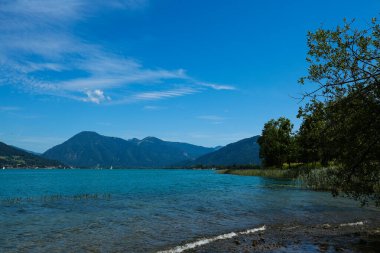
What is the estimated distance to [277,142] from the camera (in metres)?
115

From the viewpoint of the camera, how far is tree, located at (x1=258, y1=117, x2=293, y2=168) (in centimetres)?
11364

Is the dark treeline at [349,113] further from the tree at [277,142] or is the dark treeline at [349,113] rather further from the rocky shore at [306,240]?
the tree at [277,142]

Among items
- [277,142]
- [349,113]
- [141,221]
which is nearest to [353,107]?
[349,113]

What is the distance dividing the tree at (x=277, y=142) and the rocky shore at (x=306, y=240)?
86489 millimetres

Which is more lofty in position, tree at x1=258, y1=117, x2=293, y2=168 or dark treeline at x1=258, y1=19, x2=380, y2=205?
tree at x1=258, y1=117, x2=293, y2=168

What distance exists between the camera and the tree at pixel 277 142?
113637 mm

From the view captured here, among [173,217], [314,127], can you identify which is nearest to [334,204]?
[173,217]

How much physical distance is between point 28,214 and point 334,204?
30738mm

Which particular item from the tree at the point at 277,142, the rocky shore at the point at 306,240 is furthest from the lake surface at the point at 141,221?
the tree at the point at 277,142

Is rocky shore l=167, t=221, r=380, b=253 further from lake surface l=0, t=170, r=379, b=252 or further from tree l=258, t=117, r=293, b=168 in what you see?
tree l=258, t=117, r=293, b=168

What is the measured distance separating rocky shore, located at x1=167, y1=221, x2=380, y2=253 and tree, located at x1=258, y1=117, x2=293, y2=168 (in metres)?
86.5

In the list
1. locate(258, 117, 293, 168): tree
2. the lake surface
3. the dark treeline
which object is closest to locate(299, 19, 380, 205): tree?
the dark treeline

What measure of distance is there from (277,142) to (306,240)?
97132 mm

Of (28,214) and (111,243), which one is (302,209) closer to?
(111,243)
